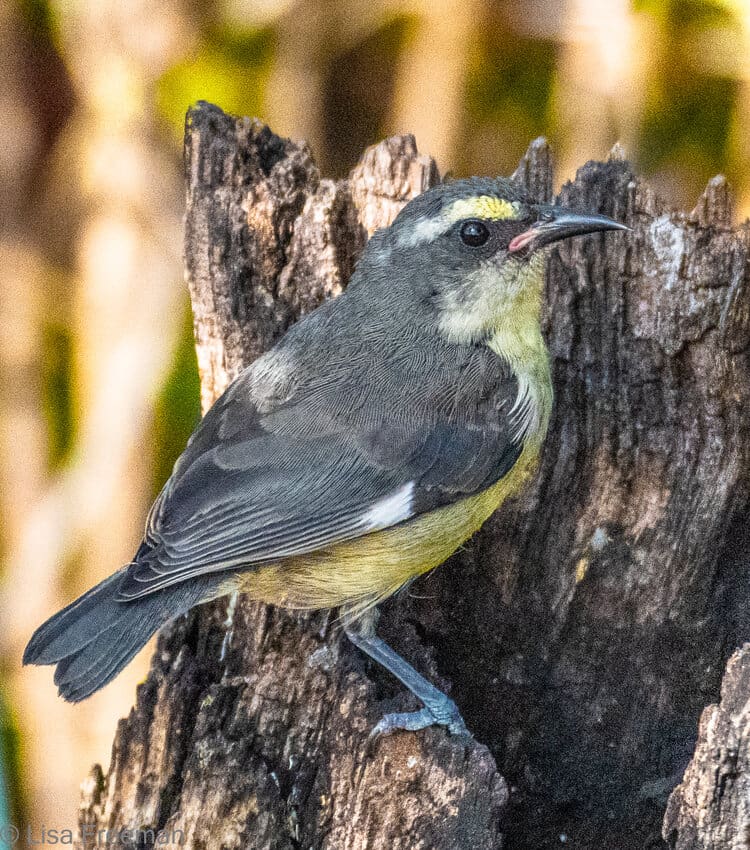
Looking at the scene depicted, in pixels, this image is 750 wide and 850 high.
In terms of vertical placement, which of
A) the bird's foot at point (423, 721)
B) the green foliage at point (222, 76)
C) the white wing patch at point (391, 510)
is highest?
the green foliage at point (222, 76)

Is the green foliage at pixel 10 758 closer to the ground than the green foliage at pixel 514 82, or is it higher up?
closer to the ground

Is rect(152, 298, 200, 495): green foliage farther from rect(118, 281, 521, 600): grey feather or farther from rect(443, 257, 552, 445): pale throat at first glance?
rect(443, 257, 552, 445): pale throat

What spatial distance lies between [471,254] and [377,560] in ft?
3.43

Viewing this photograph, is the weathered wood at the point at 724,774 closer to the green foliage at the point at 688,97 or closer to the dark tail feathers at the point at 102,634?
the dark tail feathers at the point at 102,634

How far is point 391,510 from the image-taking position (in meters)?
3.49

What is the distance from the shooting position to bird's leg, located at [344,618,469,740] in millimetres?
3258

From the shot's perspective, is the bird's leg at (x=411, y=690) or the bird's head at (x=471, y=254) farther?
the bird's head at (x=471, y=254)

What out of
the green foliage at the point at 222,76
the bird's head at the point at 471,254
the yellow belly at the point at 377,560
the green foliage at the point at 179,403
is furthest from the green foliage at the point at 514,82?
the yellow belly at the point at 377,560

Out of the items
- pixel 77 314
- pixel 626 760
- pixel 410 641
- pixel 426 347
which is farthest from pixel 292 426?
pixel 77 314

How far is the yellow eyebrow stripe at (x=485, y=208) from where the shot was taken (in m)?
3.62

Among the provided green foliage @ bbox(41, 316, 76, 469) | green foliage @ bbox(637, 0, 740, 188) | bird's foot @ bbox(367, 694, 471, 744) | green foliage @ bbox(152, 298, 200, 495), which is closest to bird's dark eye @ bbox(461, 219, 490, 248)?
bird's foot @ bbox(367, 694, 471, 744)

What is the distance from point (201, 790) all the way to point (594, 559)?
140 centimetres

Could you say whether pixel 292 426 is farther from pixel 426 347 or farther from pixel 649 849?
pixel 649 849

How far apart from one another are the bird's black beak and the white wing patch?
2.80 ft
